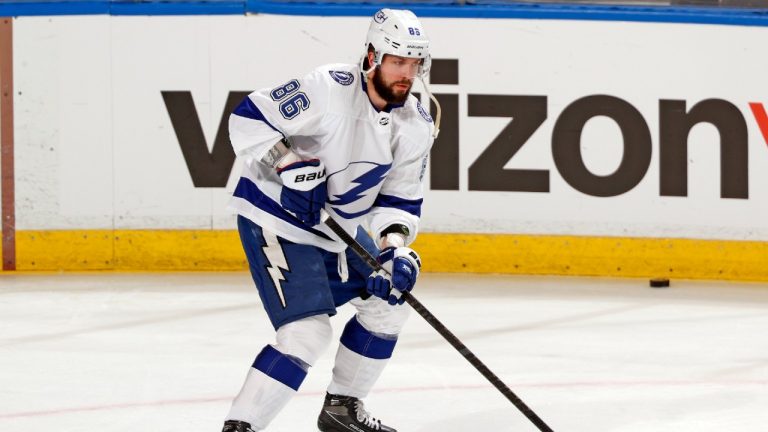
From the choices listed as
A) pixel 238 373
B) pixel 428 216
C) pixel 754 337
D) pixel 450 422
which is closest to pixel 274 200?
pixel 450 422

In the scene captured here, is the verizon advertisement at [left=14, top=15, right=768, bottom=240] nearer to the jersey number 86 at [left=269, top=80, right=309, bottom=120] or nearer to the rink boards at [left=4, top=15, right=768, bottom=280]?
the rink boards at [left=4, top=15, right=768, bottom=280]

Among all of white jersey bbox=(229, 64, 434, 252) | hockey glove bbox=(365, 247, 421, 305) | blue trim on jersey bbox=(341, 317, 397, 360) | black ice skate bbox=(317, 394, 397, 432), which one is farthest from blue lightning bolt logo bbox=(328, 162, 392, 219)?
black ice skate bbox=(317, 394, 397, 432)

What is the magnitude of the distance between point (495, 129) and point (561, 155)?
32 cm

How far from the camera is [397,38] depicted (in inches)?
127

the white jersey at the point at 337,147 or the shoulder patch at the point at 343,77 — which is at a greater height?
the shoulder patch at the point at 343,77

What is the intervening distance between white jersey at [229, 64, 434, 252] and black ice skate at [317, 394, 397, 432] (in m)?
0.46

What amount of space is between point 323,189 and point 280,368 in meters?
0.44

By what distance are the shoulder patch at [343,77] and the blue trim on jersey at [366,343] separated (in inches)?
25.8

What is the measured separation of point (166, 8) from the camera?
6.34 meters

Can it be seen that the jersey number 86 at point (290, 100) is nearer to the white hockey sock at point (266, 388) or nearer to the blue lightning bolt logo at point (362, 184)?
the blue lightning bolt logo at point (362, 184)

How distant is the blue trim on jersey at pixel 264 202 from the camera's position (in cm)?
339

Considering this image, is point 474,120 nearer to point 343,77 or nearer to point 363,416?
point 363,416

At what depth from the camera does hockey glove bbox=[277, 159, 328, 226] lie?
3.23m

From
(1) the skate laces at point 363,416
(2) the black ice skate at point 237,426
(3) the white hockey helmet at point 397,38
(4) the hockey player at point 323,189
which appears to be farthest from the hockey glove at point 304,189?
(1) the skate laces at point 363,416
